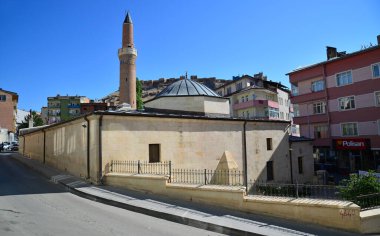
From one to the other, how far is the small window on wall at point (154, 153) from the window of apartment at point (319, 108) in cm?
2363

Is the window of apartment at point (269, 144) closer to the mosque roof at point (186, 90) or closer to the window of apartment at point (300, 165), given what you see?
the window of apartment at point (300, 165)

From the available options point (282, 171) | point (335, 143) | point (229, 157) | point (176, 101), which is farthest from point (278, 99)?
point (229, 157)

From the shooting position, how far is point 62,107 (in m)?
85.3

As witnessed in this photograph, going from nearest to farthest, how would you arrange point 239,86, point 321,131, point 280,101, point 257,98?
point 321,131, point 257,98, point 239,86, point 280,101

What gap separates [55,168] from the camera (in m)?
20.3

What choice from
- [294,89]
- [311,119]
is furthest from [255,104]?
[311,119]

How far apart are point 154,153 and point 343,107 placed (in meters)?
23.2

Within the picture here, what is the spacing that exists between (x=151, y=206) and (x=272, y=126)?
1683 cm

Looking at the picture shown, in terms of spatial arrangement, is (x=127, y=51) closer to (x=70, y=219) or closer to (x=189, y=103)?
(x=189, y=103)

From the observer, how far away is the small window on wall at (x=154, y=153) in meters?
15.9

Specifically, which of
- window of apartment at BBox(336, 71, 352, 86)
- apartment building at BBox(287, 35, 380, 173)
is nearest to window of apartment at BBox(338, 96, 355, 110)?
apartment building at BBox(287, 35, 380, 173)

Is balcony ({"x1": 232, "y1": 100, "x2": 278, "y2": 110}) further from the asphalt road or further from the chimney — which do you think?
the asphalt road

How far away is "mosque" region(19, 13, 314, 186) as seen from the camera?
47.2 ft

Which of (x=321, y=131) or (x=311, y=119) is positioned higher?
(x=311, y=119)
